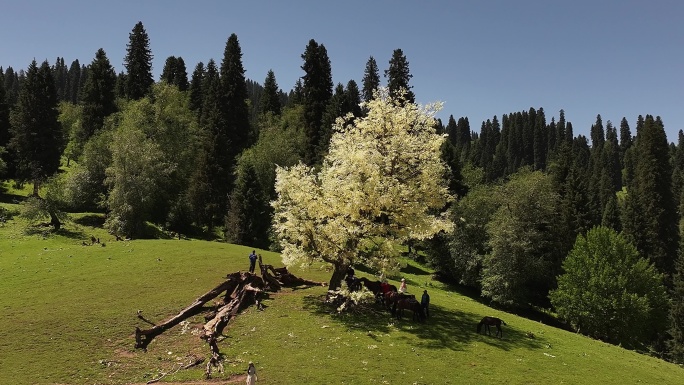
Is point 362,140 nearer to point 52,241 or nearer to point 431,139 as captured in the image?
point 431,139

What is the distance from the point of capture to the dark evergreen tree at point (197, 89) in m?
111

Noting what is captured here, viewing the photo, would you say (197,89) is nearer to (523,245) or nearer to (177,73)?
(177,73)

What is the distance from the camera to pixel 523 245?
55.9m

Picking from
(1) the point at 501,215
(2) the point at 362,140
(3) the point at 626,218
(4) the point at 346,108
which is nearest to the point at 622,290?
(1) the point at 501,215

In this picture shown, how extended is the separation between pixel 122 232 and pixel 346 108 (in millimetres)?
46877

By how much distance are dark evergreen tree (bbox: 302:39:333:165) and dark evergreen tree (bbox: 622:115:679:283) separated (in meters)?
57.7

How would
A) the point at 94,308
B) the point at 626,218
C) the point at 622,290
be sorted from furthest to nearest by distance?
the point at 626,218 → the point at 622,290 → the point at 94,308

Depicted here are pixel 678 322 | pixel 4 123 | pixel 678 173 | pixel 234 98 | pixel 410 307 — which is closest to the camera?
pixel 410 307

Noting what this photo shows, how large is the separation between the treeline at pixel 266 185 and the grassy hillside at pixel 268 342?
1856cm

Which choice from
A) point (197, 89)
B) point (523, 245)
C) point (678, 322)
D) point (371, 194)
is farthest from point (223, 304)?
point (197, 89)

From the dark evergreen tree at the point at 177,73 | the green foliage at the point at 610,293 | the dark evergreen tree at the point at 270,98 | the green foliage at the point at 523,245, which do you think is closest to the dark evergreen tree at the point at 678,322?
the green foliage at the point at 610,293

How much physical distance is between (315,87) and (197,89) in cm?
4093

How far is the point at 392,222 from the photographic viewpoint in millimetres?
30000

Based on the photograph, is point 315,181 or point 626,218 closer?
point 315,181
